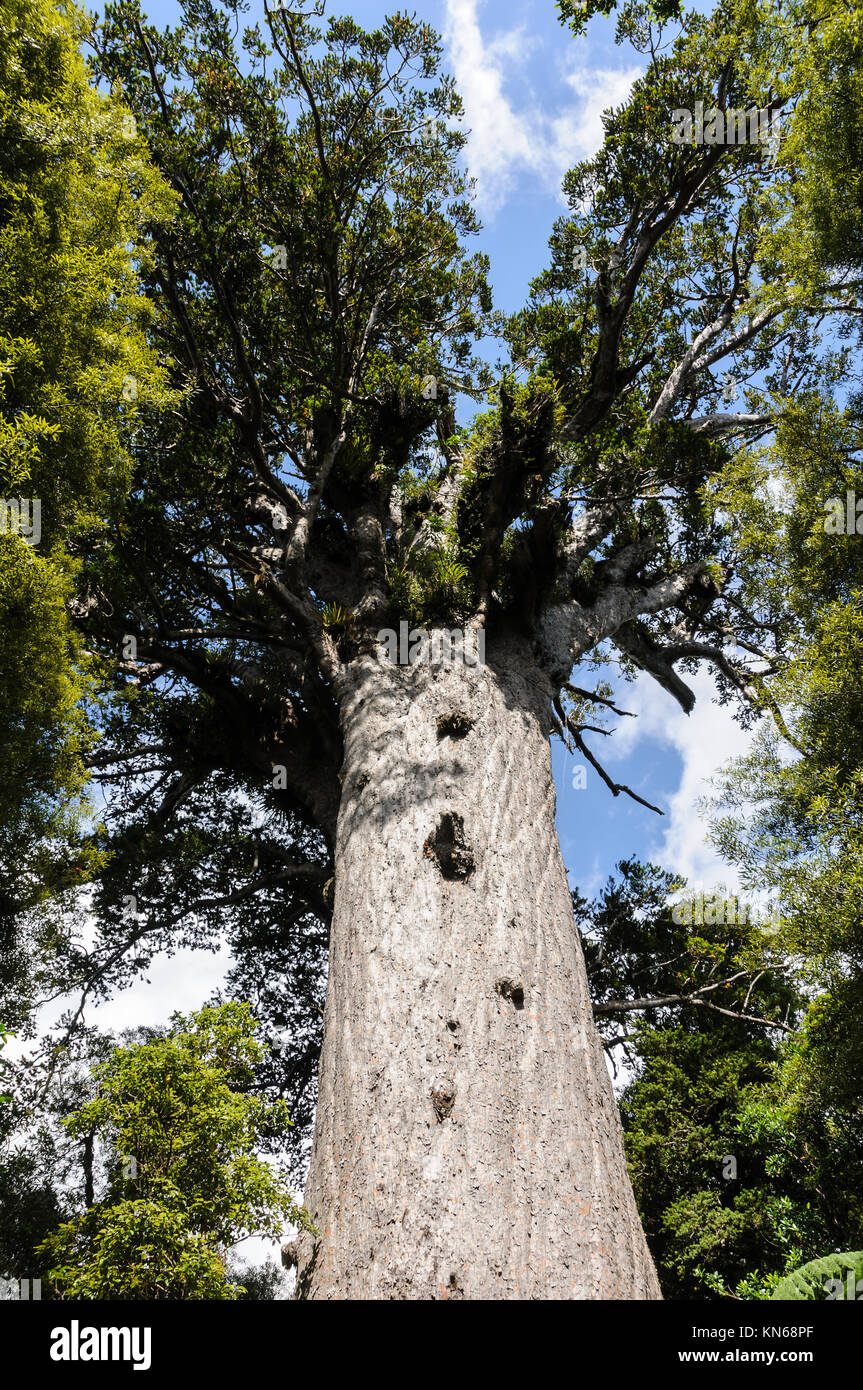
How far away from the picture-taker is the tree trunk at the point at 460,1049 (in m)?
3.14

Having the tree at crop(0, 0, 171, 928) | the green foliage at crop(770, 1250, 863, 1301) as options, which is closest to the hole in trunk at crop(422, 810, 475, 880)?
the tree at crop(0, 0, 171, 928)

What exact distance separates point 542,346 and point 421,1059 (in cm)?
698

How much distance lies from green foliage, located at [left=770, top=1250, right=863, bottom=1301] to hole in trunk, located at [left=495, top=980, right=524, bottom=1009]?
7.06 feet

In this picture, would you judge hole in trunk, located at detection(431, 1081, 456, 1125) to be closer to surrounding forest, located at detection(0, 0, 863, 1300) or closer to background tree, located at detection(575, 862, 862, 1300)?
surrounding forest, located at detection(0, 0, 863, 1300)

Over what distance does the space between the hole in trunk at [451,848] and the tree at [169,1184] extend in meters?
1.57

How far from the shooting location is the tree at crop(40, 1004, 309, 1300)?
2857 mm

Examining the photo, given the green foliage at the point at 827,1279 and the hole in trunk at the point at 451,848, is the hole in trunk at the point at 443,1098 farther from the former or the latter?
the green foliage at the point at 827,1279

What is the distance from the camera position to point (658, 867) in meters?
10.2

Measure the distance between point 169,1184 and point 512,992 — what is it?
5.77 feet

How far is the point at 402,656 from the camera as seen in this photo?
6.37m

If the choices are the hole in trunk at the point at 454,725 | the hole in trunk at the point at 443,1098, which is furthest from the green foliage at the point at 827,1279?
the hole in trunk at the point at 454,725

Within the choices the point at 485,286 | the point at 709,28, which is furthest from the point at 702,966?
the point at 709,28

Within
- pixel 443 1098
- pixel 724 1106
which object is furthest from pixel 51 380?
pixel 724 1106
